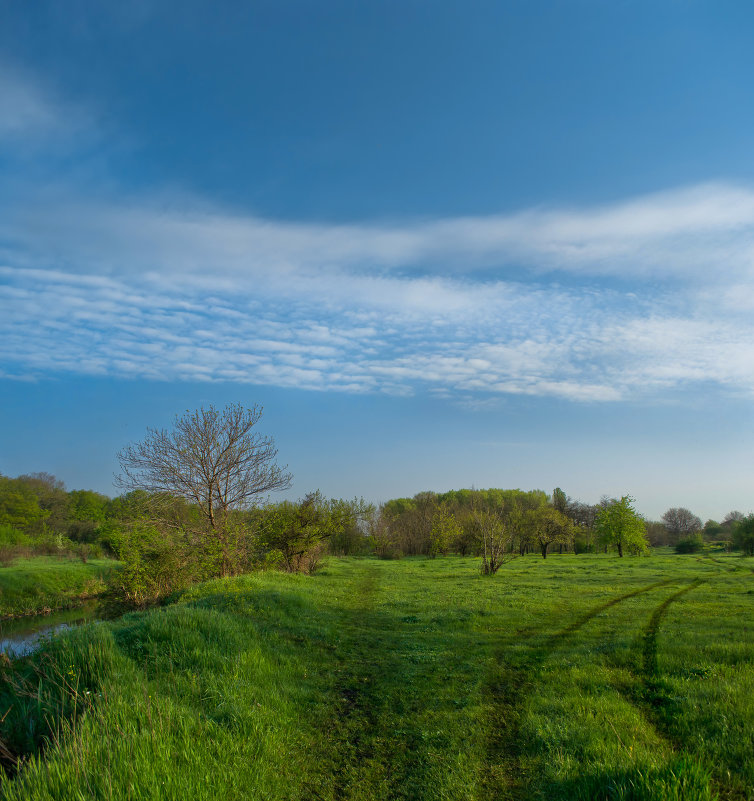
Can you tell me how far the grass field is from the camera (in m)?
4.57

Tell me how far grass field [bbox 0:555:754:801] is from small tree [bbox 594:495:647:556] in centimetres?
4683

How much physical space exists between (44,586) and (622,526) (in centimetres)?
5657

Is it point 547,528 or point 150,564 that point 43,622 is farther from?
point 547,528

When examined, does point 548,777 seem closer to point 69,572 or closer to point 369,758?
point 369,758

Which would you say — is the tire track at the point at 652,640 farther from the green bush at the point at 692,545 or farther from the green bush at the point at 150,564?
the green bush at the point at 692,545

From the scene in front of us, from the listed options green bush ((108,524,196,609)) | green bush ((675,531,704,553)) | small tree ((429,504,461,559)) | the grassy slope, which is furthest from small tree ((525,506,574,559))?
the grassy slope

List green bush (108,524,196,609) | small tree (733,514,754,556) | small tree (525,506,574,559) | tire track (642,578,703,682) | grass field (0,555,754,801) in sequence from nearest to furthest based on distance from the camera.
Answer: grass field (0,555,754,801), tire track (642,578,703,682), green bush (108,524,196,609), small tree (733,514,754,556), small tree (525,506,574,559)

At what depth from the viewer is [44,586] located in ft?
104

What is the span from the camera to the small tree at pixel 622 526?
5300 centimetres

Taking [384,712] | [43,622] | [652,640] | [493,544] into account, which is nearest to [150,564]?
[43,622]

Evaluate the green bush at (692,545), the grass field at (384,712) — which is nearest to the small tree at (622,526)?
the green bush at (692,545)

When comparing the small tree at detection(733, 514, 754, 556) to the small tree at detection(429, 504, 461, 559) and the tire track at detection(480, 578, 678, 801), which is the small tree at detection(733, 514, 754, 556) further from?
the tire track at detection(480, 578, 678, 801)

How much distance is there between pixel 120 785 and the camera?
4250 mm

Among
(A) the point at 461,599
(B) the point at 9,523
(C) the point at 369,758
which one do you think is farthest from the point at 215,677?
(B) the point at 9,523
